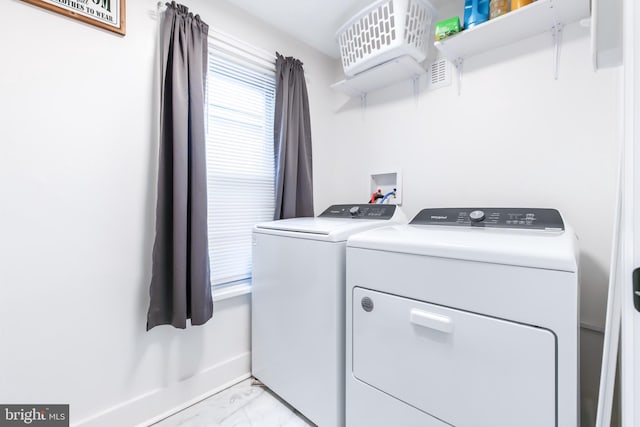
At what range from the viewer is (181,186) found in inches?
54.3

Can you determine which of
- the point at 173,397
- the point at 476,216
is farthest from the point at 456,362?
the point at 173,397

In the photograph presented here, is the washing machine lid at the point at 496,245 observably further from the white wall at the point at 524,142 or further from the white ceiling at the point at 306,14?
the white ceiling at the point at 306,14

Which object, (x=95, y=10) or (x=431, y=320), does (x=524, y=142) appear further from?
(x=95, y=10)

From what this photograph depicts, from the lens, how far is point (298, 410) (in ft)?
4.73

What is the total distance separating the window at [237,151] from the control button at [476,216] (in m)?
1.29

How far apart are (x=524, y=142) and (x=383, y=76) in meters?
0.96

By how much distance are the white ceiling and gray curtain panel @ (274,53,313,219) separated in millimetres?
219

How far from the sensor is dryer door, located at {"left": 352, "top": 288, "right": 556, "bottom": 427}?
74 cm

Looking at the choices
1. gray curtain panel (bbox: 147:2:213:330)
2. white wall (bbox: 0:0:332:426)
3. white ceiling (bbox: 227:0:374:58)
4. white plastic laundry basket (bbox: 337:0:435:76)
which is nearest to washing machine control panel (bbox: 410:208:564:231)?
white plastic laundry basket (bbox: 337:0:435:76)

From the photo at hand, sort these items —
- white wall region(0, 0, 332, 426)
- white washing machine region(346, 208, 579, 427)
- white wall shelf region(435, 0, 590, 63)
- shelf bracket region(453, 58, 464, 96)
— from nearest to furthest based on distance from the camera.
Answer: white washing machine region(346, 208, 579, 427) < white wall region(0, 0, 332, 426) < white wall shelf region(435, 0, 590, 63) < shelf bracket region(453, 58, 464, 96)

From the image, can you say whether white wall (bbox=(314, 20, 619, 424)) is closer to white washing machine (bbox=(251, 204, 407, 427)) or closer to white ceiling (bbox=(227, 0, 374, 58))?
white washing machine (bbox=(251, 204, 407, 427))

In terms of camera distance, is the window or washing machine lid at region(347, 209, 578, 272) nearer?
washing machine lid at region(347, 209, 578, 272)

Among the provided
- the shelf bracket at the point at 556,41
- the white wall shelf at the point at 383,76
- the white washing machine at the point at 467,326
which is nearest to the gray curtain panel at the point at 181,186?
the white washing machine at the point at 467,326

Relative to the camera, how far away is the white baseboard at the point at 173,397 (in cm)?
131
